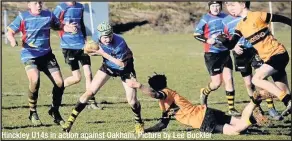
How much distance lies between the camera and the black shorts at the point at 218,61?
44.4ft

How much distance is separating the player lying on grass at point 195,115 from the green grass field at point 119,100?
0.57 feet

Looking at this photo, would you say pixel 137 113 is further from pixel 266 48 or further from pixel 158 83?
pixel 266 48

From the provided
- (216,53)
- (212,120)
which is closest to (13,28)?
(212,120)

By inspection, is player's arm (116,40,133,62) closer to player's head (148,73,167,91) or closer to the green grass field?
player's head (148,73,167,91)

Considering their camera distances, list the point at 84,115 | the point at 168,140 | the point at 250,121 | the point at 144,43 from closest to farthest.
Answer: the point at 168,140
the point at 250,121
the point at 84,115
the point at 144,43

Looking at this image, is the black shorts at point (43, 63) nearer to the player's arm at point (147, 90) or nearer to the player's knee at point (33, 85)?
the player's knee at point (33, 85)

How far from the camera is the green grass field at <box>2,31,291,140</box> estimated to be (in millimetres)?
10789

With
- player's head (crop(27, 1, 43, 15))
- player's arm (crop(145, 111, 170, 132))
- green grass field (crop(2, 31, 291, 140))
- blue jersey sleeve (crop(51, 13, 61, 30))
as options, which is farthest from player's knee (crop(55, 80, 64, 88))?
player's arm (crop(145, 111, 170, 132))

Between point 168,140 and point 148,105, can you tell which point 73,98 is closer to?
point 148,105

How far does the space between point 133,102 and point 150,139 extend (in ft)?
3.54

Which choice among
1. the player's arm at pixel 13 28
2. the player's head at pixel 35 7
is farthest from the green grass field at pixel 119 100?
the player's head at pixel 35 7

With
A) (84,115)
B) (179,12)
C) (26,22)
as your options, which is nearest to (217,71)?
(84,115)

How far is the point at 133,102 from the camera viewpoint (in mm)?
10789

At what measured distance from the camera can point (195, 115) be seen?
10773 millimetres
